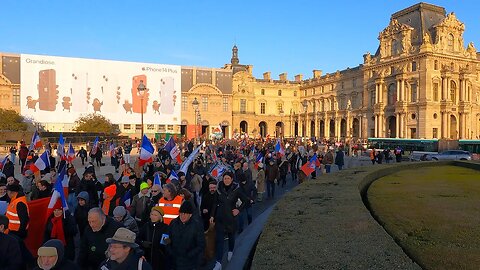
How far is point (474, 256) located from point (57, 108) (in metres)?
69.5

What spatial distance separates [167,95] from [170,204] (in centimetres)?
6892

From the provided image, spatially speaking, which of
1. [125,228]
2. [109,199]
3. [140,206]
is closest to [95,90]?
[109,199]

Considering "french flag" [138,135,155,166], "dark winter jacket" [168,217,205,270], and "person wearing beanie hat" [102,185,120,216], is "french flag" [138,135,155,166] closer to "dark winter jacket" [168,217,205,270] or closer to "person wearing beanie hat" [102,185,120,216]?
"person wearing beanie hat" [102,185,120,216]

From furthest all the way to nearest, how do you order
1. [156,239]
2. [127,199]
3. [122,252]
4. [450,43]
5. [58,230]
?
1. [450,43]
2. [127,199]
3. [58,230]
4. [156,239]
5. [122,252]

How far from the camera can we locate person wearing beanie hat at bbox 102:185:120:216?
888cm

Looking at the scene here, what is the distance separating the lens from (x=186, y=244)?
5941 mm

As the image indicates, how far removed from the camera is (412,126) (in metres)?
63.8

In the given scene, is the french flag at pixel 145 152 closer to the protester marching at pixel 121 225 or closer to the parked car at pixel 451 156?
the protester marching at pixel 121 225

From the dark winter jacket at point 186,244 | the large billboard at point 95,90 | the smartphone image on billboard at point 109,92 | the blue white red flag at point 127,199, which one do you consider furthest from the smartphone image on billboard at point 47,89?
the dark winter jacket at point 186,244

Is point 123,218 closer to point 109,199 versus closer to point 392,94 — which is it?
point 109,199

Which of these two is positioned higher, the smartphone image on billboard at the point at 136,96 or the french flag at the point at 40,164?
the smartphone image on billboard at the point at 136,96

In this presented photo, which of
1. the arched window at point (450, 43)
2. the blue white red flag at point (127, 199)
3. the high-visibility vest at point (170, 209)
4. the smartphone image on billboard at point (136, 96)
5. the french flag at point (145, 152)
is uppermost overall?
the arched window at point (450, 43)

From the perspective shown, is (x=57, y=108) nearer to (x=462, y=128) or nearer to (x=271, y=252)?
(x=462, y=128)

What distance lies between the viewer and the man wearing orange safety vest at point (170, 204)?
7.27 m
